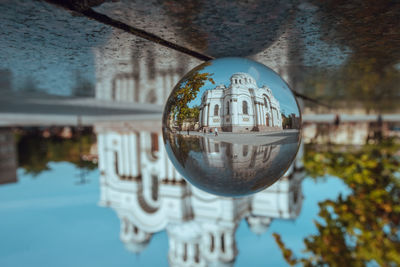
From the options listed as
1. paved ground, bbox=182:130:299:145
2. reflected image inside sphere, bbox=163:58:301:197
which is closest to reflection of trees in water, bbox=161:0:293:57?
reflected image inside sphere, bbox=163:58:301:197

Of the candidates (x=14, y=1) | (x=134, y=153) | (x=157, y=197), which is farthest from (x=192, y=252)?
(x=14, y=1)

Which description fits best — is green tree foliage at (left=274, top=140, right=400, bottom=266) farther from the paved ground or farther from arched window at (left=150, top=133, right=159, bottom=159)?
arched window at (left=150, top=133, right=159, bottom=159)

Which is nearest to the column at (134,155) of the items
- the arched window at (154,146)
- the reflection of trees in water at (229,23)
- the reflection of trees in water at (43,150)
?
the arched window at (154,146)

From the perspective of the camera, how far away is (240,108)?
3.24 feet

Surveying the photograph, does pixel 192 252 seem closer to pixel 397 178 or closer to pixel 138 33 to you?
pixel 397 178

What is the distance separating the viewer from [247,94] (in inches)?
39.1

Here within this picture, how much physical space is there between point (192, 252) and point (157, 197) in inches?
131

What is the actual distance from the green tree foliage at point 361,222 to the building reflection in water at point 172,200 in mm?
4319

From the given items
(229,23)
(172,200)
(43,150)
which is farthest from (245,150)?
(43,150)

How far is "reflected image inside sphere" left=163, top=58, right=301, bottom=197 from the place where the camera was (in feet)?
3.24

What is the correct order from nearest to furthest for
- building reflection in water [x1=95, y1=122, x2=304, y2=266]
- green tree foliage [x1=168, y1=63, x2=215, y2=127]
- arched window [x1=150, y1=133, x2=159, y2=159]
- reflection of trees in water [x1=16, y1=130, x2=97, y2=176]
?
1. green tree foliage [x1=168, y1=63, x2=215, y2=127]
2. building reflection in water [x1=95, y1=122, x2=304, y2=266]
3. arched window [x1=150, y1=133, x2=159, y2=159]
4. reflection of trees in water [x1=16, y1=130, x2=97, y2=176]

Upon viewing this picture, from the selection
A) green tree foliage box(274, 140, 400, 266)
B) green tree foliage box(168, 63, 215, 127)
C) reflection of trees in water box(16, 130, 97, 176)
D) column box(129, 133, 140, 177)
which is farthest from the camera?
reflection of trees in water box(16, 130, 97, 176)

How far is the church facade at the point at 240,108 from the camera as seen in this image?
98cm

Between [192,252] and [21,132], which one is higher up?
[21,132]
